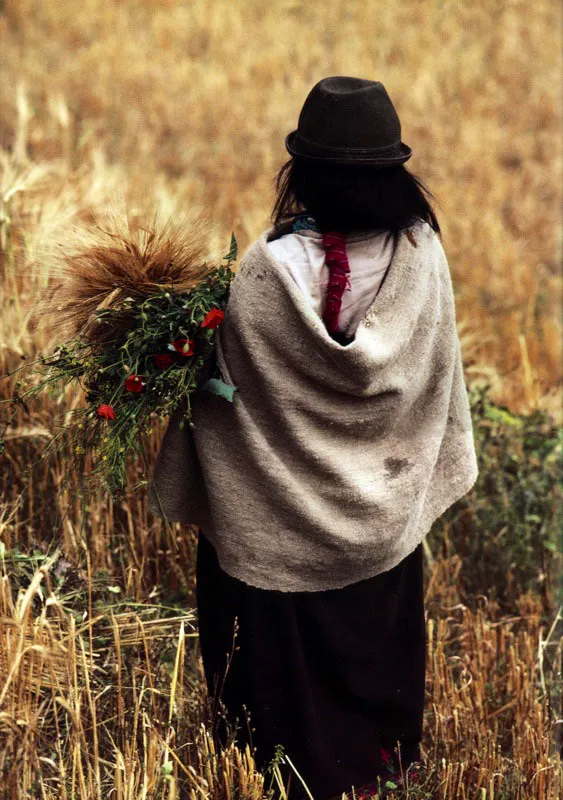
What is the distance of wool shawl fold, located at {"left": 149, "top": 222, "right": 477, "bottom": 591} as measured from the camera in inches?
75.2

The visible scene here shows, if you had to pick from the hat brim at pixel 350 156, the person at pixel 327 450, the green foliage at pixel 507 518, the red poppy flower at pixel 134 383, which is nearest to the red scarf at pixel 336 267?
the person at pixel 327 450

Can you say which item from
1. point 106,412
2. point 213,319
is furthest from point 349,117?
point 106,412

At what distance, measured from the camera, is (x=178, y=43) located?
7562mm

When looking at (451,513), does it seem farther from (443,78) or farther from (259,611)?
(443,78)

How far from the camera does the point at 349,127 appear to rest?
1.88 m

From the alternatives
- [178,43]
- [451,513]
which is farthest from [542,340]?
[178,43]

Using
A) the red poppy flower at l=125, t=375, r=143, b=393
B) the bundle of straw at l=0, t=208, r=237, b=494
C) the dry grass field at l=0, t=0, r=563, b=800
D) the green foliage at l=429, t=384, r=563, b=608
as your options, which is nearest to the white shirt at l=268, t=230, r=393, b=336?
the bundle of straw at l=0, t=208, r=237, b=494

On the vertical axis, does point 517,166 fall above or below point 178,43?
below

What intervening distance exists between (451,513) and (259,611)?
1364mm

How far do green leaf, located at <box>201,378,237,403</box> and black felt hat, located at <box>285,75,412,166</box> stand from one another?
475 mm

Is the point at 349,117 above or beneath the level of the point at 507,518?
above

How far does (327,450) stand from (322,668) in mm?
520

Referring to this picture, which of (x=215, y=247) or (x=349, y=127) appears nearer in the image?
(x=349, y=127)

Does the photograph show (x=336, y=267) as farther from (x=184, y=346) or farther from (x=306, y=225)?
(x=184, y=346)
